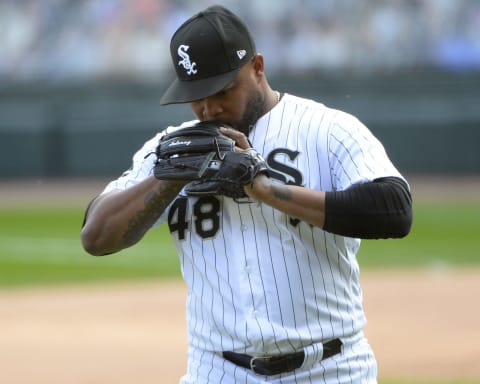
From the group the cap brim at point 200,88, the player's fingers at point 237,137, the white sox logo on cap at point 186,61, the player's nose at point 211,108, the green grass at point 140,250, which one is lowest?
the player's fingers at point 237,137

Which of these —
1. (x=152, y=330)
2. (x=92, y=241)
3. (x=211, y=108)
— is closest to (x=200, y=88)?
(x=211, y=108)

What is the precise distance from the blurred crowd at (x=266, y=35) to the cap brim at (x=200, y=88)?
17.0 meters

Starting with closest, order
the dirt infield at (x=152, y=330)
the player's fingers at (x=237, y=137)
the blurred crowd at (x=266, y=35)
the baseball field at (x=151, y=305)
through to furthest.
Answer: the player's fingers at (x=237, y=137) < the dirt infield at (x=152, y=330) < the baseball field at (x=151, y=305) < the blurred crowd at (x=266, y=35)

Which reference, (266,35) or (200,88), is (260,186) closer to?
(200,88)

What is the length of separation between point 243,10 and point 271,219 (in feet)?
59.5

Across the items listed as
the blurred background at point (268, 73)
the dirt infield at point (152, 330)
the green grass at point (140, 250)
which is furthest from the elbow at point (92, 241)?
the blurred background at point (268, 73)

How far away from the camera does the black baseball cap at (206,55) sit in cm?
329

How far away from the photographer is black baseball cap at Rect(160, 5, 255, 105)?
3.29 m

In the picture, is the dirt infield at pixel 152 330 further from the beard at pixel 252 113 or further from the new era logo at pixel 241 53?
the new era logo at pixel 241 53

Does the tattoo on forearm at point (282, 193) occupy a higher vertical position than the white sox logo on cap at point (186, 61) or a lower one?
lower

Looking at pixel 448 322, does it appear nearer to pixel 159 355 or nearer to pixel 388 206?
pixel 159 355

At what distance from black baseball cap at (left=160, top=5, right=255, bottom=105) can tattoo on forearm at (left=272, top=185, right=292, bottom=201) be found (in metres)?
0.34

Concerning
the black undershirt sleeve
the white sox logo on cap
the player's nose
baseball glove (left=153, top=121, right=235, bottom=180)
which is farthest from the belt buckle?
the white sox logo on cap

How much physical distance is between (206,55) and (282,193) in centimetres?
49
